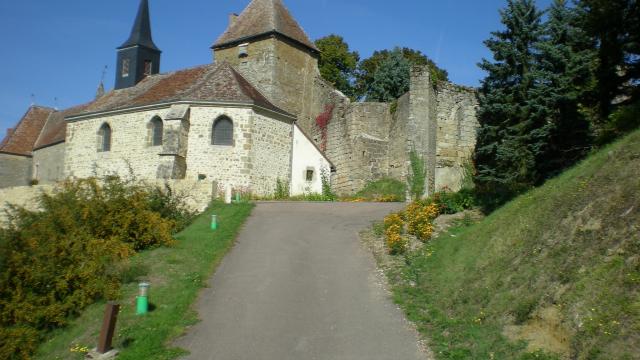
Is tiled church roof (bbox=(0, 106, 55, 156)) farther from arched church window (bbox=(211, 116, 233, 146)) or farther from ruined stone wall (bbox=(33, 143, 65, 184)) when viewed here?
arched church window (bbox=(211, 116, 233, 146))

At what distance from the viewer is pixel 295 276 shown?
523 inches

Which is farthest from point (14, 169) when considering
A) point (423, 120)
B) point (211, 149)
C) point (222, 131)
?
point (423, 120)

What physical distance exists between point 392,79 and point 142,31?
16.1 m

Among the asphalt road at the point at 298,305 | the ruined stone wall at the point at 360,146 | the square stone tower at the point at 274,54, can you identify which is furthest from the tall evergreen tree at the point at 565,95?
the square stone tower at the point at 274,54

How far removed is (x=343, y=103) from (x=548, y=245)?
23640 mm

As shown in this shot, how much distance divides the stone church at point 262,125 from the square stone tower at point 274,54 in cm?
7

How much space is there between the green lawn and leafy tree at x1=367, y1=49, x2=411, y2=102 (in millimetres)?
24777

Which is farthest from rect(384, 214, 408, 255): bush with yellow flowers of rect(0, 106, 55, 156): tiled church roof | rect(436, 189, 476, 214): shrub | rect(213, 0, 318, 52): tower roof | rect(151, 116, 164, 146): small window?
rect(0, 106, 55, 156): tiled church roof

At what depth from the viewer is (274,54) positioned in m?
35.3

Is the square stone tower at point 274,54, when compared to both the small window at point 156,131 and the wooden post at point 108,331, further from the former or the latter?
the wooden post at point 108,331

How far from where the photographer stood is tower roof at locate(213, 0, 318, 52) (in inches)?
1421

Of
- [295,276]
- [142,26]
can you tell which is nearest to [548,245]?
[295,276]

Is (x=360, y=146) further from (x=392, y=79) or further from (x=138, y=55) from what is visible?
(x=138, y=55)

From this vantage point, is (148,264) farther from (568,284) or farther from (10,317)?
(568,284)
